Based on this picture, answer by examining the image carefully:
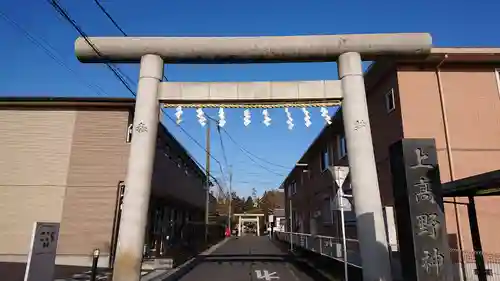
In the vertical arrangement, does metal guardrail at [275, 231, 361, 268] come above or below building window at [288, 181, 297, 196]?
below

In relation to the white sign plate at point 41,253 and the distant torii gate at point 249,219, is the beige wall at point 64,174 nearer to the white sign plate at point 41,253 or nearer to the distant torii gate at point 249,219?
the white sign plate at point 41,253

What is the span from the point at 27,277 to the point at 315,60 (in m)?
7.96

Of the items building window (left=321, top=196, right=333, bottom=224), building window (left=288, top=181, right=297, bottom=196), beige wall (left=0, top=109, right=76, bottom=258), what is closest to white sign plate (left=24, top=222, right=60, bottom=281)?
beige wall (left=0, top=109, right=76, bottom=258)

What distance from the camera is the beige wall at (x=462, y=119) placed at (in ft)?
37.8

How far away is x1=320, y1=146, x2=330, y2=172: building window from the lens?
21223mm

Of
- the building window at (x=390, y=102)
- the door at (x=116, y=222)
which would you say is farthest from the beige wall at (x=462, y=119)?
the door at (x=116, y=222)

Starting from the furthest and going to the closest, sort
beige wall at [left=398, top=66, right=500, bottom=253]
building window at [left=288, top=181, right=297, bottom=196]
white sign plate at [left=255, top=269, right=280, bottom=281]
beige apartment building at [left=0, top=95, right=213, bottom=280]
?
building window at [left=288, top=181, right=297, bottom=196] < beige apartment building at [left=0, top=95, right=213, bottom=280] < white sign plate at [left=255, top=269, right=280, bottom=281] < beige wall at [left=398, top=66, right=500, bottom=253]

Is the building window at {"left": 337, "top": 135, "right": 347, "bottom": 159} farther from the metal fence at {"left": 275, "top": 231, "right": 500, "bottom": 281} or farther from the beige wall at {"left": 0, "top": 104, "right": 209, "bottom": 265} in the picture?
the beige wall at {"left": 0, "top": 104, "right": 209, "bottom": 265}

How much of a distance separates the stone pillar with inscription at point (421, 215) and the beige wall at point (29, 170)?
47.6ft

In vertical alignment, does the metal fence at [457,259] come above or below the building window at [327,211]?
below

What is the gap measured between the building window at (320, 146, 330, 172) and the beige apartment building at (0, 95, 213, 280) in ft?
30.2

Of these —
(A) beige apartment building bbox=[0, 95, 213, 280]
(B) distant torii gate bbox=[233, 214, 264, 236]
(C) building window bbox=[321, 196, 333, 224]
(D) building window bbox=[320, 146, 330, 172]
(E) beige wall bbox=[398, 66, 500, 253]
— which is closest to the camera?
(E) beige wall bbox=[398, 66, 500, 253]

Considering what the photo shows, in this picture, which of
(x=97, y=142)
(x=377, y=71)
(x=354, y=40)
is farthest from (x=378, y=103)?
(x=97, y=142)

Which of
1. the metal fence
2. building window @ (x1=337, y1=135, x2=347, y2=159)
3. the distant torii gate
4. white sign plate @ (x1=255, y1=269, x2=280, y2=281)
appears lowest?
white sign plate @ (x1=255, y1=269, x2=280, y2=281)
